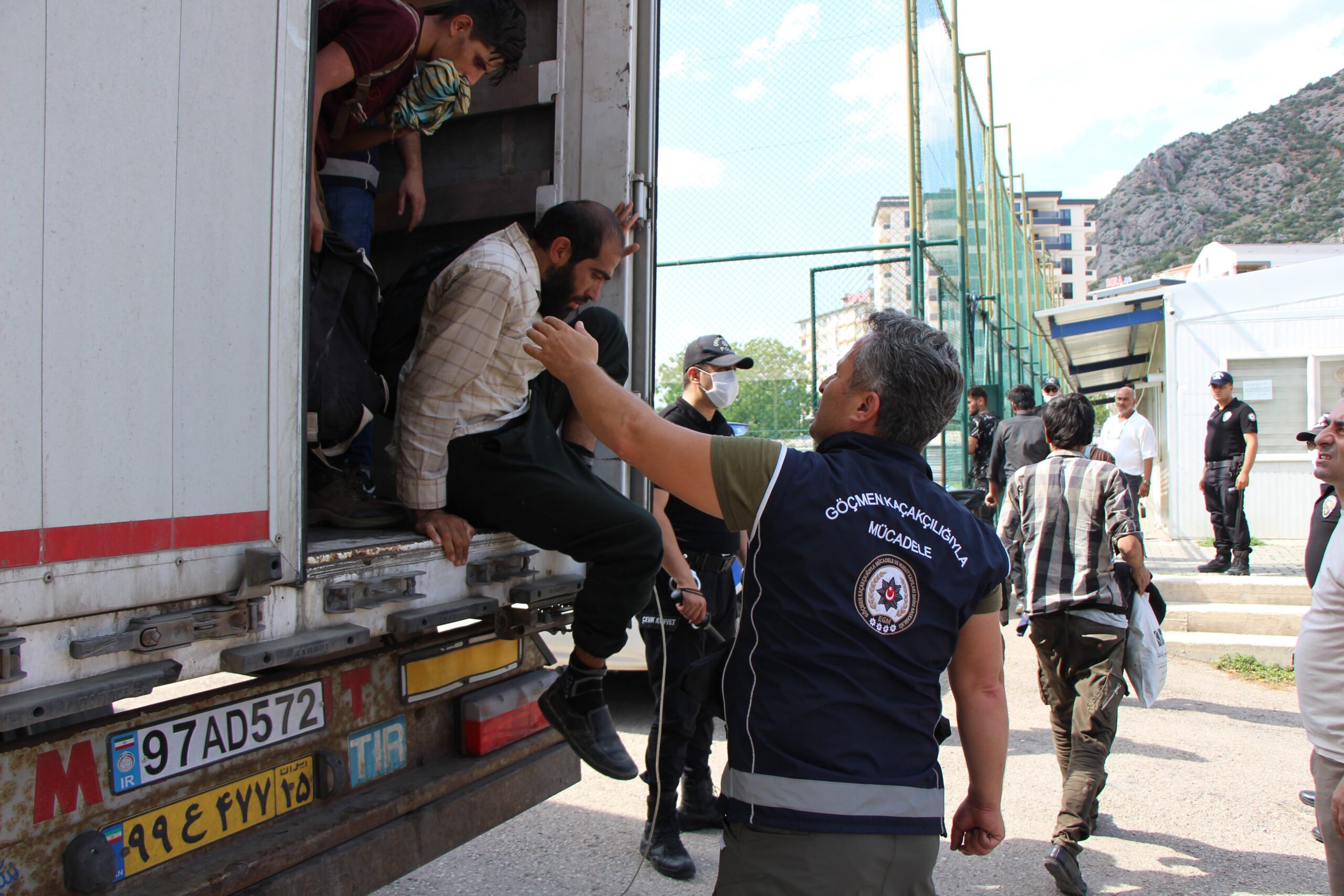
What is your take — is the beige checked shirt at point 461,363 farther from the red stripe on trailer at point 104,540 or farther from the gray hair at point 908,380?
the gray hair at point 908,380

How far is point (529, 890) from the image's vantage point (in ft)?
10.8

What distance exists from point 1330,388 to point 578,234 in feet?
39.2

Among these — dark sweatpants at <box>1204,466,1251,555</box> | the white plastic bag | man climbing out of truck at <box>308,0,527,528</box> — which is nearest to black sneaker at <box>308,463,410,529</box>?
man climbing out of truck at <box>308,0,527,528</box>

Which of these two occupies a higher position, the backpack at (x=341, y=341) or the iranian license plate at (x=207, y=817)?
the backpack at (x=341, y=341)

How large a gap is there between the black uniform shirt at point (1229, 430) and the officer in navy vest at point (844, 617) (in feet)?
26.8

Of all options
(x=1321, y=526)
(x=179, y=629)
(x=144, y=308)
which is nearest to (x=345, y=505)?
(x=179, y=629)

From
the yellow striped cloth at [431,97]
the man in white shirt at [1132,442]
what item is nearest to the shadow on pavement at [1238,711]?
the man in white shirt at [1132,442]

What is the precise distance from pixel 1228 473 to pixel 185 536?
9379 millimetres

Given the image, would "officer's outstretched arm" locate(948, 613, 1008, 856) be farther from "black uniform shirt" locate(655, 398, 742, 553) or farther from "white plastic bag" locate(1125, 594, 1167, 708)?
"white plastic bag" locate(1125, 594, 1167, 708)

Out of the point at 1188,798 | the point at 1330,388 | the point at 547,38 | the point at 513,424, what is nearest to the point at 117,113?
the point at 513,424

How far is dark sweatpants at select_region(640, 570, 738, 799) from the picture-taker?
3.40 metres

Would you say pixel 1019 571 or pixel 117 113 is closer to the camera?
pixel 117 113

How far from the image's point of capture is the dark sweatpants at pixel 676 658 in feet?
11.2

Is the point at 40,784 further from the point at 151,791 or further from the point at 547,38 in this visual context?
the point at 547,38
